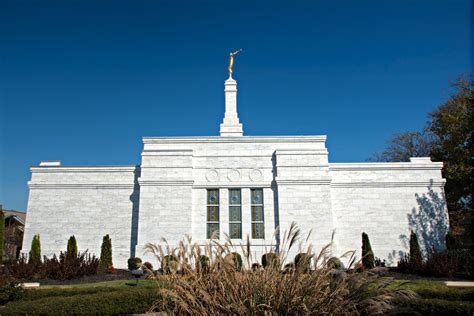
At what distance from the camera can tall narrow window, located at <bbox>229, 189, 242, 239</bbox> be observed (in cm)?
2098

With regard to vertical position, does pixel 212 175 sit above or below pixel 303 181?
above

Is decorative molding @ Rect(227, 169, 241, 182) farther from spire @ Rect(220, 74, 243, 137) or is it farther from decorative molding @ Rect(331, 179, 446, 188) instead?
decorative molding @ Rect(331, 179, 446, 188)

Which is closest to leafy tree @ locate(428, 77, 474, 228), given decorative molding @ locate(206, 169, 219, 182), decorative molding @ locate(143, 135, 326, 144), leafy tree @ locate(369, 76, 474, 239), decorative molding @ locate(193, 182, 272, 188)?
leafy tree @ locate(369, 76, 474, 239)

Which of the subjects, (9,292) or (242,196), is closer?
(9,292)

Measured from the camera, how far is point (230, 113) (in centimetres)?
2509

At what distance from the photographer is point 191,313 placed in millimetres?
5887

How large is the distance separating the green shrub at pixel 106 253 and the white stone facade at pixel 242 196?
0.89m

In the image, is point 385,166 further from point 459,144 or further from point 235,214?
point 235,214

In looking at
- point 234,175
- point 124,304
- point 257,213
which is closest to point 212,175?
point 234,175

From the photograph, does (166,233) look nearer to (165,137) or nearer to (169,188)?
(169,188)

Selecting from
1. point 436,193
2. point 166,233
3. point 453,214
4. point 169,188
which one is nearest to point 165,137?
point 169,188

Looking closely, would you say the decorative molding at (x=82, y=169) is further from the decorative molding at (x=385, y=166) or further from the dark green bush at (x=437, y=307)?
the dark green bush at (x=437, y=307)

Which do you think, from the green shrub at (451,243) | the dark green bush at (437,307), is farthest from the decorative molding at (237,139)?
the dark green bush at (437,307)

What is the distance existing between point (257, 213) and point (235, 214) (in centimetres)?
112
